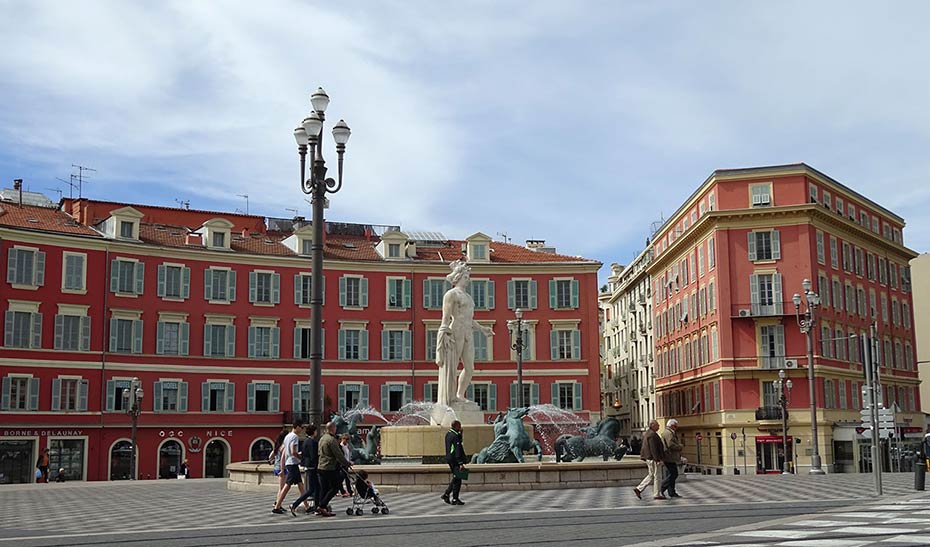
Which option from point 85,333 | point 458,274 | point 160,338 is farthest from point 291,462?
point 160,338

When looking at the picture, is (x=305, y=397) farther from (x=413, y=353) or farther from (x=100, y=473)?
(x=100, y=473)

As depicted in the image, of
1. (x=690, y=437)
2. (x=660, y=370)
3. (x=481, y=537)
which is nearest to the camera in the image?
(x=481, y=537)

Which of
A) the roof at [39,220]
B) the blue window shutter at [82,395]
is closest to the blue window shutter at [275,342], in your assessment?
the blue window shutter at [82,395]

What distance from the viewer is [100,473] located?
50.7 meters

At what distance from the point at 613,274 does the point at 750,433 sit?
43.8 meters

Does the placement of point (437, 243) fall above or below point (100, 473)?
above

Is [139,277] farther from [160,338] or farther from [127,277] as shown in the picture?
[160,338]

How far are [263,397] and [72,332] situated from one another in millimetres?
10791

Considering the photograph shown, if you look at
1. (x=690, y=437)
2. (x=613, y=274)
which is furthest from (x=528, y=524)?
(x=613, y=274)

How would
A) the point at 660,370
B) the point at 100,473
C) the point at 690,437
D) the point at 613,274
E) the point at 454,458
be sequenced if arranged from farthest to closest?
the point at 613,274 → the point at 660,370 → the point at 690,437 → the point at 100,473 → the point at 454,458

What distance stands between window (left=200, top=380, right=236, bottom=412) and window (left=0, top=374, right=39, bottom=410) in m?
8.61

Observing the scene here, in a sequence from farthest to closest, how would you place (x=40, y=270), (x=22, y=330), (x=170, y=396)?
(x=170, y=396) → (x=40, y=270) → (x=22, y=330)

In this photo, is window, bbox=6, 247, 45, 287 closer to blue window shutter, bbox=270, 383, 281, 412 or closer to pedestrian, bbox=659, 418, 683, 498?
blue window shutter, bbox=270, 383, 281, 412

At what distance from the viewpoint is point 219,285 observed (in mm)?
55844
